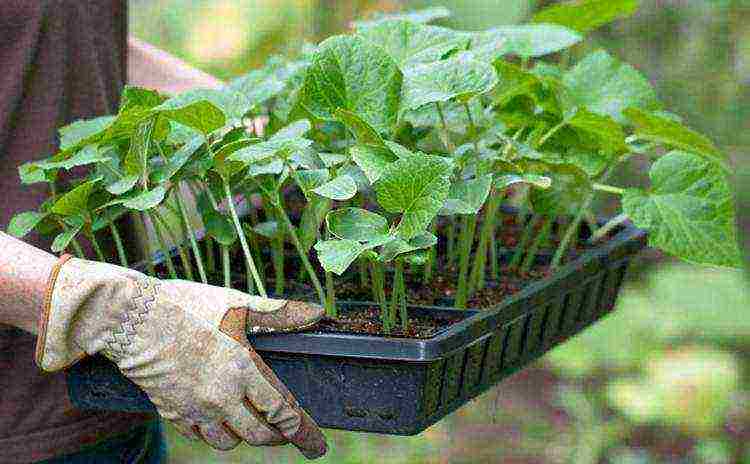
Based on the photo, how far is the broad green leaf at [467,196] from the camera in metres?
0.81

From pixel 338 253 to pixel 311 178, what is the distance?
11 centimetres

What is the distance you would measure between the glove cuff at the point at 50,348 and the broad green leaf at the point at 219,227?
16cm

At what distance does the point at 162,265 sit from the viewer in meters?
1.04

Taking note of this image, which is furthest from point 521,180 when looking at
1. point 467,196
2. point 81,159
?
point 81,159

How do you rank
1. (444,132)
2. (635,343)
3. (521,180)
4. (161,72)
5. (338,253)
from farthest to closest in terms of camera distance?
(635,343) → (161,72) → (444,132) → (521,180) → (338,253)

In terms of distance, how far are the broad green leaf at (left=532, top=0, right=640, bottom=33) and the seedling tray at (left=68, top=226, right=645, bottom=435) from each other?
0.33 meters

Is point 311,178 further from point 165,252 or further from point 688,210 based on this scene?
point 688,210

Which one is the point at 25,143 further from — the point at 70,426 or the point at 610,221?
the point at 610,221

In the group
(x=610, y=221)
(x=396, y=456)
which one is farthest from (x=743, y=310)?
(x=610, y=221)

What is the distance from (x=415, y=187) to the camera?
0.80 m

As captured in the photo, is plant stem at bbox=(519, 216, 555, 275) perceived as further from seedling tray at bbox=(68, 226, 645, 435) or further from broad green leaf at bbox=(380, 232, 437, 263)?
broad green leaf at bbox=(380, 232, 437, 263)

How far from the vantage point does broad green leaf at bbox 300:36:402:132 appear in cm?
88

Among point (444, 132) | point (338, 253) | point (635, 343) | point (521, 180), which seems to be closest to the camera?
point (338, 253)

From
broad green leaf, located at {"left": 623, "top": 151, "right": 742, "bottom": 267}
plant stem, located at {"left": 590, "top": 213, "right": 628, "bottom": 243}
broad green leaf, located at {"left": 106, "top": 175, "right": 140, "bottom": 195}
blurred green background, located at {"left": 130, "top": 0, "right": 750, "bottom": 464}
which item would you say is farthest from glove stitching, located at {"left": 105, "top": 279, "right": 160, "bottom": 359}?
blurred green background, located at {"left": 130, "top": 0, "right": 750, "bottom": 464}
